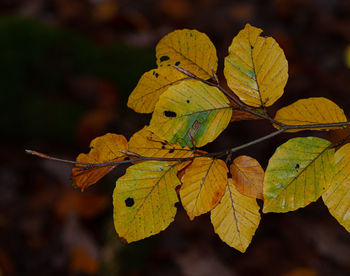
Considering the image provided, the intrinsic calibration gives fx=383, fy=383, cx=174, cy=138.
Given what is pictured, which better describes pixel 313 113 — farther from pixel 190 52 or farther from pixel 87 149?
pixel 87 149

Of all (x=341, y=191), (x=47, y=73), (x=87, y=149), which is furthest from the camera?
(x=47, y=73)

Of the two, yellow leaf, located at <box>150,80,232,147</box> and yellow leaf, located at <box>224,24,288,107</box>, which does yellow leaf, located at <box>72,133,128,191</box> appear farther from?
yellow leaf, located at <box>224,24,288,107</box>

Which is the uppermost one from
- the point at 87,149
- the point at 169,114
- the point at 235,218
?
the point at 169,114

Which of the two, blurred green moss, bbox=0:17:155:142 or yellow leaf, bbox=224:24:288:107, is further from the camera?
blurred green moss, bbox=0:17:155:142

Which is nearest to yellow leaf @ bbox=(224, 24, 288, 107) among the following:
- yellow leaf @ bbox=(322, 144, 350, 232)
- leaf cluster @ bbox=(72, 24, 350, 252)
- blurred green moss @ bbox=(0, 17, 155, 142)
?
leaf cluster @ bbox=(72, 24, 350, 252)

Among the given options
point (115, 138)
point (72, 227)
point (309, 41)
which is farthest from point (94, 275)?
point (309, 41)

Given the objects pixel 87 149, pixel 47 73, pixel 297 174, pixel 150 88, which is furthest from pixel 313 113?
pixel 47 73

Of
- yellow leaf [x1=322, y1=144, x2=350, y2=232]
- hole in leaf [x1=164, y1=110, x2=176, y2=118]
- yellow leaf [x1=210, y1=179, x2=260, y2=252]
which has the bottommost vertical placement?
yellow leaf [x1=210, y1=179, x2=260, y2=252]

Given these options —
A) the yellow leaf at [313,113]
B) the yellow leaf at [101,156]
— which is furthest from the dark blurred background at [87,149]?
the yellow leaf at [313,113]
